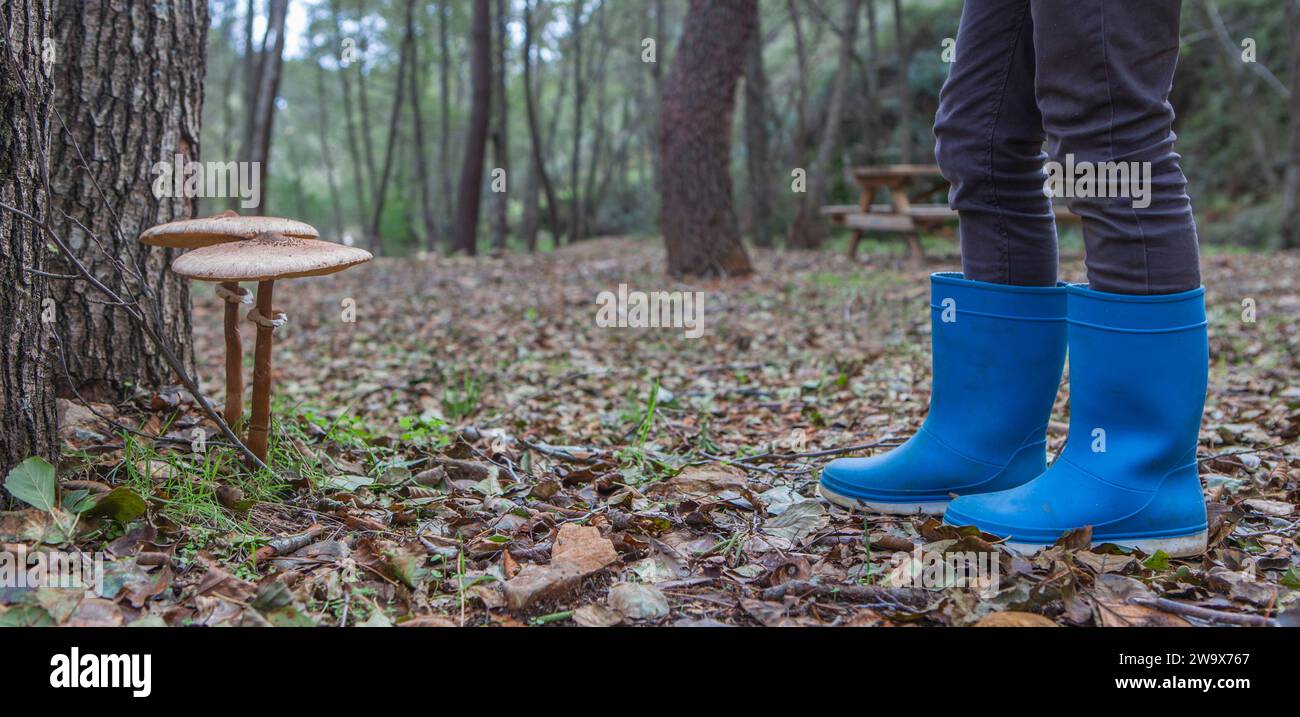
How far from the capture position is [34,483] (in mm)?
1672

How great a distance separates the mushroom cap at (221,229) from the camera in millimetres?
1837

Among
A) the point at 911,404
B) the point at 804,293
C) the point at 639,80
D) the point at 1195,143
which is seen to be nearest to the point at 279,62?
the point at 804,293

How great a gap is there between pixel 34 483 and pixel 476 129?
1073 cm

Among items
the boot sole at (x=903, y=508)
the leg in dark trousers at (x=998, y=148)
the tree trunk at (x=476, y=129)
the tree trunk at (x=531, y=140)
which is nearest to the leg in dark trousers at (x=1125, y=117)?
the leg in dark trousers at (x=998, y=148)

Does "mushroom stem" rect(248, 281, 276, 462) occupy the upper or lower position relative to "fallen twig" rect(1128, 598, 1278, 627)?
upper

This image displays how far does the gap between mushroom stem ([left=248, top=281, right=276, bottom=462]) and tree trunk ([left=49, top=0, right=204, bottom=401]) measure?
21.3 inches

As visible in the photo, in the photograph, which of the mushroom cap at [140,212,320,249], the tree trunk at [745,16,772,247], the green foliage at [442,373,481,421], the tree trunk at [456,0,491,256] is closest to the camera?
the mushroom cap at [140,212,320,249]

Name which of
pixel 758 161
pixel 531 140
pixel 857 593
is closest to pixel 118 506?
pixel 857 593

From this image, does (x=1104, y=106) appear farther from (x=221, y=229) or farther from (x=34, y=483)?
(x=34, y=483)

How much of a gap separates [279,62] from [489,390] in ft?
27.2

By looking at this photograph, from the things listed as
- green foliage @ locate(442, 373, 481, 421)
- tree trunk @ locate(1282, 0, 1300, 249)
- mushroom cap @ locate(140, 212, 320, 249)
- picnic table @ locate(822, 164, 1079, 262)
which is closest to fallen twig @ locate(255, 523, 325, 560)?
mushroom cap @ locate(140, 212, 320, 249)

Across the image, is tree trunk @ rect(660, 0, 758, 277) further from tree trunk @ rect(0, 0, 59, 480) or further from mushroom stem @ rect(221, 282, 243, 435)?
tree trunk @ rect(0, 0, 59, 480)

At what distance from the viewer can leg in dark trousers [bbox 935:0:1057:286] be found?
191 cm
